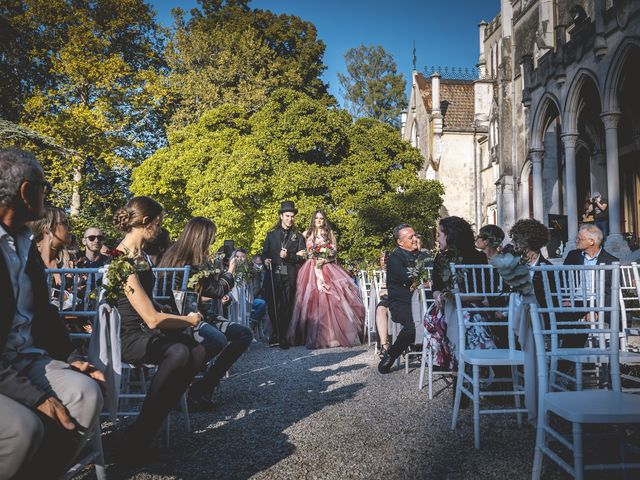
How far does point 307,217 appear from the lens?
55.5 ft

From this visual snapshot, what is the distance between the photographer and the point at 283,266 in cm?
949

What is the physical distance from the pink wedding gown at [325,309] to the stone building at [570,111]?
726 cm

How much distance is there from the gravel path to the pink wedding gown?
9.44ft

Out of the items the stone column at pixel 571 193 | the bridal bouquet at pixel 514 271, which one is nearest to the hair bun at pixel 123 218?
the bridal bouquet at pixel 514 271

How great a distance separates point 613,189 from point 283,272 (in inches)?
353

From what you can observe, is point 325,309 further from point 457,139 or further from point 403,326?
point 457,139

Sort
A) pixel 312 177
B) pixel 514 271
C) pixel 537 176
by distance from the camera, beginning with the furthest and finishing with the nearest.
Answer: pixel 312 177 → pixel 537 176 → pixel 514 271

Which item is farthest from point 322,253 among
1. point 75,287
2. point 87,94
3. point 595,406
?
point 87,94

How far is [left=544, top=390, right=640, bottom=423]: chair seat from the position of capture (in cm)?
240

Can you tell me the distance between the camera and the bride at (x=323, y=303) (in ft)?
29.6

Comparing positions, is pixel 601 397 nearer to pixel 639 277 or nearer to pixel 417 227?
pixel 639 277

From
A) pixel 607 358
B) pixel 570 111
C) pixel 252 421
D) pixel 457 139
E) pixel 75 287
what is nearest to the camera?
pixel 75 287

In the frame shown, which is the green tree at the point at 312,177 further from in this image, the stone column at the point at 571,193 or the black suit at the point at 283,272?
the black suit at the point at 283,272

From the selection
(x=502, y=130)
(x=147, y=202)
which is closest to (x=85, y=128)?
(x=502, y=130)
